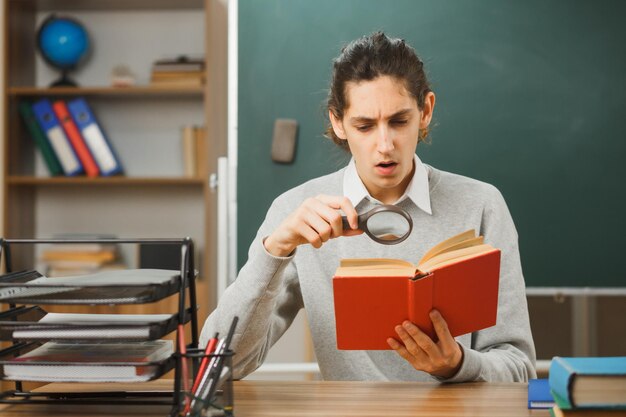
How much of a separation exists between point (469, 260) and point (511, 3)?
173 cm

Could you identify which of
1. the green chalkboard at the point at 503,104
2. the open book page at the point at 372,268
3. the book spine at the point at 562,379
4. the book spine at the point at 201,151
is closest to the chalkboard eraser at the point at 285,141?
Answer: the green chalkboard at the point at 503,104

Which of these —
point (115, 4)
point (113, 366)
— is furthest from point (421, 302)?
point (115, 4)

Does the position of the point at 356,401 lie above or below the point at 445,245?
below

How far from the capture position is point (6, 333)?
96cm

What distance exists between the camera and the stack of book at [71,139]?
3.14 metres

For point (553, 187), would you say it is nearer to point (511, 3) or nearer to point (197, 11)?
point (511, 3)

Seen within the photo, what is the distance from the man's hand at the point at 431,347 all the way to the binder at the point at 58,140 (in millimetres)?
2322

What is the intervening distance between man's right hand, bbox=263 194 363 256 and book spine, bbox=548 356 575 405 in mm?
365

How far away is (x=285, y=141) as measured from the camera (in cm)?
258

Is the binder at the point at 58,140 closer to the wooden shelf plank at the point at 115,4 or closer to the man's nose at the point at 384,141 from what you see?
the wooden shelf plank at the point at 115,4

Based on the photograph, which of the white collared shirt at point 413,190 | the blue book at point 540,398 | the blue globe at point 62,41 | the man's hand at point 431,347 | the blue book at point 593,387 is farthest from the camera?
the blue globe at point 62,41

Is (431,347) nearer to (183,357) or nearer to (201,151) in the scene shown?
(183,357)

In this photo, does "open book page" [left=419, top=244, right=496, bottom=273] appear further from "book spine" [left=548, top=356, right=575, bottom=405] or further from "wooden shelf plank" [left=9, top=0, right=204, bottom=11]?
"wooden shelf plank" [left=9, top=0, right=204, bottom=11]

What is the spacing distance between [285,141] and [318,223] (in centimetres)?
144
